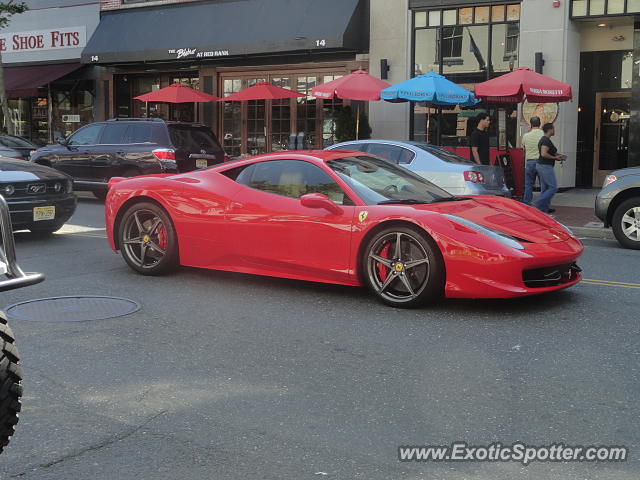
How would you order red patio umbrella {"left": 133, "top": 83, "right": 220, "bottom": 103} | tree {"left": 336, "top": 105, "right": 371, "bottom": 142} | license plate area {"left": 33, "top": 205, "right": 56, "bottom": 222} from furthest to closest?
red patio umbrella {"left": 133, "top": 83, "right": 220, "bottom": 103} < tree {"left": 336, "top": 105, "right": 371, "bottom": 142} < license plate area {"left": 33, "top": 205, "right": 56, "bottom": 222}

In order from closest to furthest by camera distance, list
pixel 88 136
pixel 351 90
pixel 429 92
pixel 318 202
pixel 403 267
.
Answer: pixel 403 267
pixel 318 202
pixel 429 92
pixel 88 136
pixel 351 90

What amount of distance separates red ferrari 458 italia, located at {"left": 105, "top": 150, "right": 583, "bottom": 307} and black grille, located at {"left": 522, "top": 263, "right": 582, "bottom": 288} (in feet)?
0.04

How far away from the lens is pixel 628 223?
11023 mm

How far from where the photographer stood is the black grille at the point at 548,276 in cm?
638

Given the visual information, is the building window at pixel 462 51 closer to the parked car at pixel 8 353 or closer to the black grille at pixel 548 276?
the black grille at pixel 548 276

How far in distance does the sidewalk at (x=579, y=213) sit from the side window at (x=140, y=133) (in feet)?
26.9

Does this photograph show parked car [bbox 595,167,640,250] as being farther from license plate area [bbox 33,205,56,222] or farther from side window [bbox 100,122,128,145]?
side window [bbox 100,122,128,145]

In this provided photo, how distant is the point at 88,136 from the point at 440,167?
814 centimetres

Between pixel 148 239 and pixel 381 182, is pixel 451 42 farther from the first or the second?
pixel 148 239

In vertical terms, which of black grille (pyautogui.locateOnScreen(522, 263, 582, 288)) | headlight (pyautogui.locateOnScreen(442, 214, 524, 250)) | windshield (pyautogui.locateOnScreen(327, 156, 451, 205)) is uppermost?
windshield (pyautogui.locateOnScreen(327, 156, 451, 205))

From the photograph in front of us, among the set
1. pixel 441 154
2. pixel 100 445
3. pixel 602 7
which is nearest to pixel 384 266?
pixel 100 445

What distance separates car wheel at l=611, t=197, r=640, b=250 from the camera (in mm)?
10922

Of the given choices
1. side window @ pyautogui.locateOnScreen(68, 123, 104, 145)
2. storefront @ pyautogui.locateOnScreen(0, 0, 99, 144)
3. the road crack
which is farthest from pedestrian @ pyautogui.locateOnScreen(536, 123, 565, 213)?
storefront @ pyautogui.locateOnScreen(0, 0, 99, 144)

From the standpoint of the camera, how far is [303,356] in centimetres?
527
